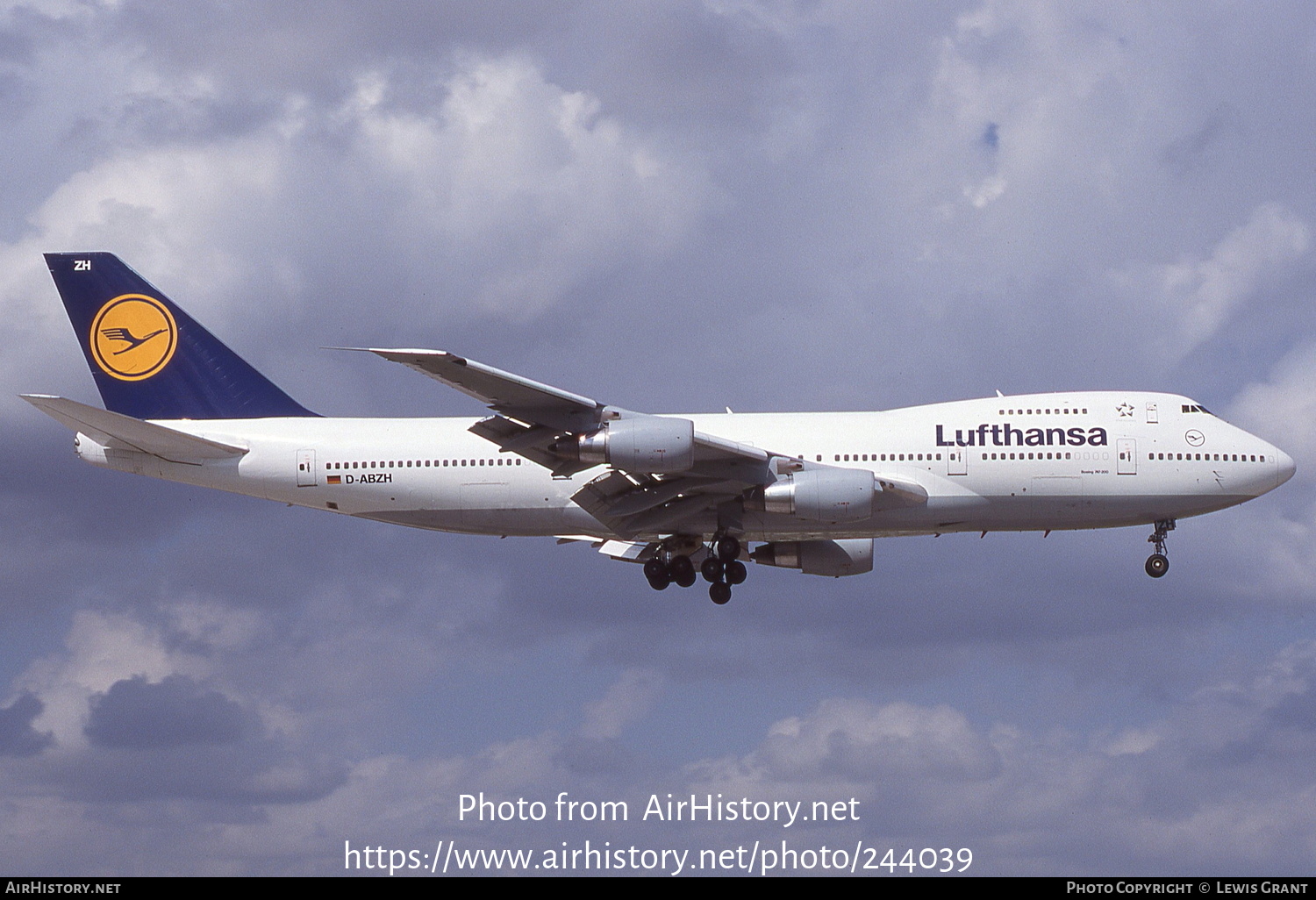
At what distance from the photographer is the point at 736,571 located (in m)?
44.1

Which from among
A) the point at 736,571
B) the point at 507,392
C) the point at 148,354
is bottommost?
the point at 736,571

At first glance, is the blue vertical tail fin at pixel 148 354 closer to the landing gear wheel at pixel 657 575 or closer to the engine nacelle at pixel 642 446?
the landing gear wheel at pixel 657 575

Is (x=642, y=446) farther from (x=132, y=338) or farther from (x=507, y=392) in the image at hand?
(x=132, y=338)

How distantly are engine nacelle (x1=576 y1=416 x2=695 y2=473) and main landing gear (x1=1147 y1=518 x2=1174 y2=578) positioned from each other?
14.2 meters

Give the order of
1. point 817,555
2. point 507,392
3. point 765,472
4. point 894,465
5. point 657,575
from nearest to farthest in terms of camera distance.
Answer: point 507,392, point 765,472, point 894,465, point 657,575, point 817,555

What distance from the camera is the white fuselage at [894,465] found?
42.4 metres

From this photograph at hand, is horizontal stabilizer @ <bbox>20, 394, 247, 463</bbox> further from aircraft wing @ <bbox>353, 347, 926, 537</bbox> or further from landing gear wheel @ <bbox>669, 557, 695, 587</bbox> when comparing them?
landing gear wheel @ <bbox>669, 557, 695, 587</bbox>

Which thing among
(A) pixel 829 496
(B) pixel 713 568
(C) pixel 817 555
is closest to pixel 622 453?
(A) pixel 829 496

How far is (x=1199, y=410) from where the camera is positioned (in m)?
43.7

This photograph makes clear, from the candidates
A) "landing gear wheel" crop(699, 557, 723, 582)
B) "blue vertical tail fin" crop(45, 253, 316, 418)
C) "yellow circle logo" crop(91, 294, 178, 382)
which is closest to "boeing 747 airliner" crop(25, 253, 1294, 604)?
"landing gear wheel" crop(699, 557, 723, 582)

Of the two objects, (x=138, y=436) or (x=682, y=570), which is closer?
(x=138, y=436)

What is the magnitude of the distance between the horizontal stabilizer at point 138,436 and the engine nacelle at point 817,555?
1600 centimetres

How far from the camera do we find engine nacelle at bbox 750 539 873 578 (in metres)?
47.7

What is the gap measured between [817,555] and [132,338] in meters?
22.1
